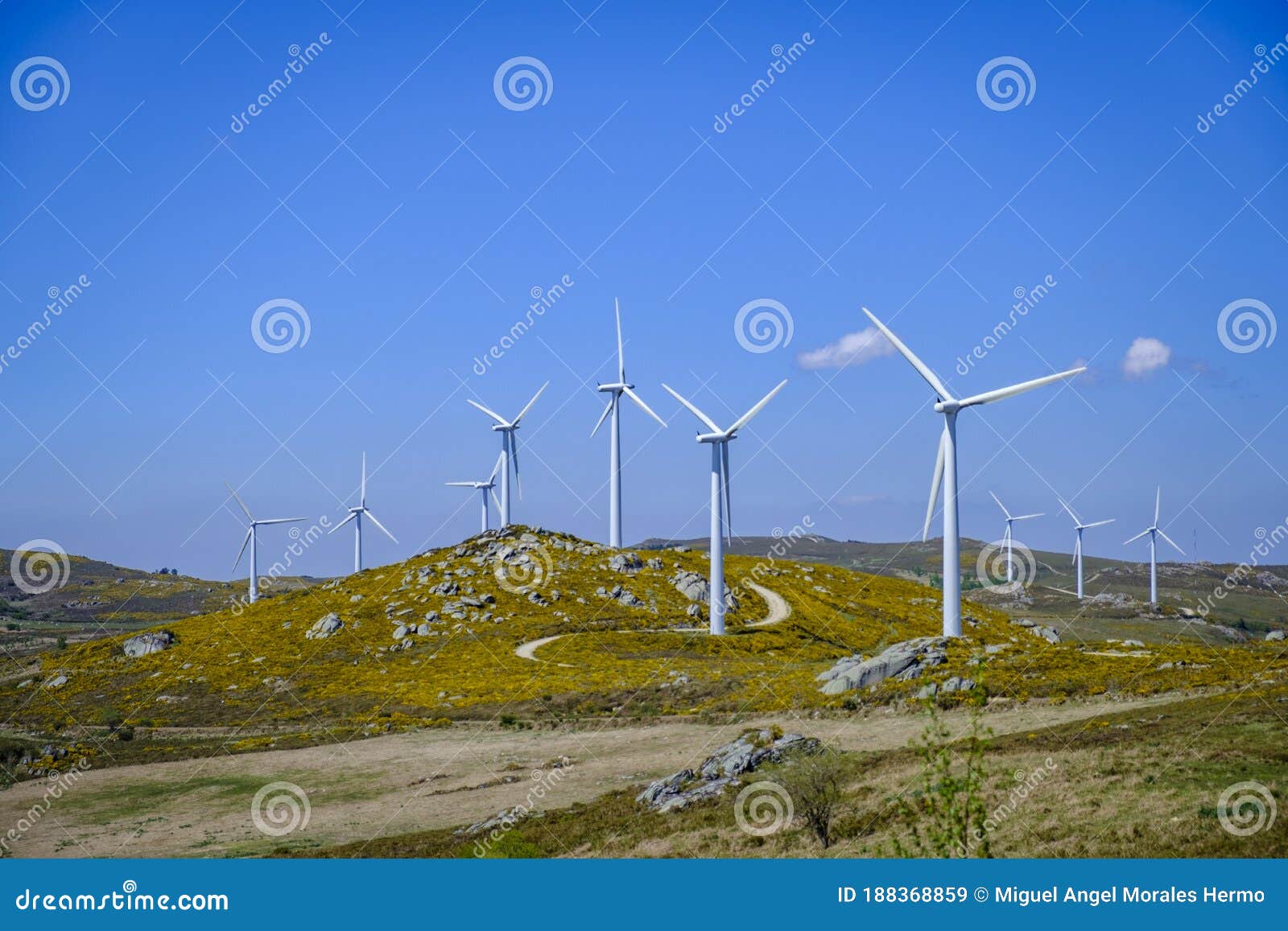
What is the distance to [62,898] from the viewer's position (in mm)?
33188

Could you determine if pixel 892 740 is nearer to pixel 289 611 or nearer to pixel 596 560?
pixel 596 560

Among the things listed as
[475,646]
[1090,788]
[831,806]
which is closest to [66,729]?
[475,646]

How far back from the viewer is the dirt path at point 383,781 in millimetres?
54375

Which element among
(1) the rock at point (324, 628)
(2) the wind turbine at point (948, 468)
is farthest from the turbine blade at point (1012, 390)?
(1) the rock at point (324, 628)

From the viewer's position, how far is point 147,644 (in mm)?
137375

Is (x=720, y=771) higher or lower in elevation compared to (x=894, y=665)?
lower

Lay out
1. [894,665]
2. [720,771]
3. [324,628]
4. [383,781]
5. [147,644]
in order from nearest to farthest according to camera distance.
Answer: [720,771] < [383,781] < [894,665] < [324,628] < [147,644]

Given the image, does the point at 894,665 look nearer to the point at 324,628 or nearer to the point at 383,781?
Result: the point at 383,781

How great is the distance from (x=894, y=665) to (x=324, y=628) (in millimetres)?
78763

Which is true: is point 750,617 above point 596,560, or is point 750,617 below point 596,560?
below

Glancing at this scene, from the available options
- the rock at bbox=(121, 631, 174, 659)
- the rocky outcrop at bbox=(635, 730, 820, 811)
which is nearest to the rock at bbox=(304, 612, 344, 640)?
the rock at bbox=(121, 631, 174, 659)

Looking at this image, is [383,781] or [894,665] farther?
[894,665]

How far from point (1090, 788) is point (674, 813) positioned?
18251 millimetres

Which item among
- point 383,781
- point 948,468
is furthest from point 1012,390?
point 383,781
